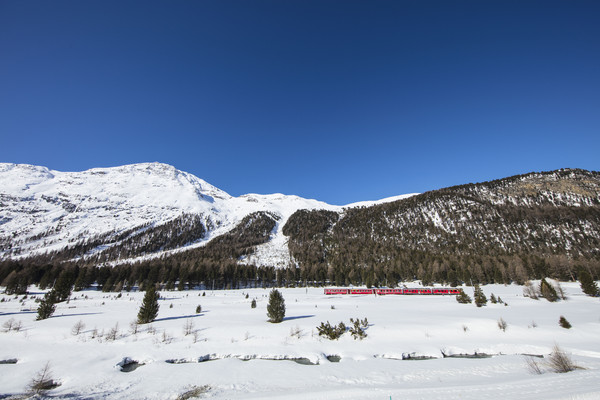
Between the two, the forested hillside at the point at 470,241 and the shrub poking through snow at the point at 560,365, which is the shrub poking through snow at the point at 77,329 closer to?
the shrub poking through snow at the point at 560,365

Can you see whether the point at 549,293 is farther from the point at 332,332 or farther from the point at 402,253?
the point at 402,253

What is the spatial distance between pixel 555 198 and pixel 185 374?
267458 mm

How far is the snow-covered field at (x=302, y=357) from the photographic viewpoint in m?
10.8

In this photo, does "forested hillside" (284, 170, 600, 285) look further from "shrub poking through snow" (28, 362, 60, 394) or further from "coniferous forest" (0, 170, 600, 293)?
"shrub poking through snow" (28, 362, 60, 394)

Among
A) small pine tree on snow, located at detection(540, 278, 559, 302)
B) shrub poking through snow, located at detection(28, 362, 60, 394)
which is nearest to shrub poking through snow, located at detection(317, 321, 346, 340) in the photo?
shrub poking through snow, located at detection(28, 362, 60, 394)

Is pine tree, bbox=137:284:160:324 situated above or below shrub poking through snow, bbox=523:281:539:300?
below

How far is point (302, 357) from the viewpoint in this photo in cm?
1700

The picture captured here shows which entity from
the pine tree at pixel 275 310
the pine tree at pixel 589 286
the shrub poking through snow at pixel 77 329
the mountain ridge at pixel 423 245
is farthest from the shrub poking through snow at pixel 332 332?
the mountain ridge at pixel 423 245

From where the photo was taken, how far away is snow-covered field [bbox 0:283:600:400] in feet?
35.4

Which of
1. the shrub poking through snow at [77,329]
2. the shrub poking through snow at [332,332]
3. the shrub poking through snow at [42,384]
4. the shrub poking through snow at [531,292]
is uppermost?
the shrub poking through snow at [531,292]

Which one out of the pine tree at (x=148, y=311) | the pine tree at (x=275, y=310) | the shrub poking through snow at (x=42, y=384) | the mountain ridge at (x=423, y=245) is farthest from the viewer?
the mountain ridge at (x=423, y=245)

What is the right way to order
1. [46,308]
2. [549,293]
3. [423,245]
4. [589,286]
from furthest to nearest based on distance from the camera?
[423,245] → [589,286] → [549,293] → [46,308]

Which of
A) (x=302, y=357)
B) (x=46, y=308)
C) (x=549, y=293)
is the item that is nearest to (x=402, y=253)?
(x=549, y=293)

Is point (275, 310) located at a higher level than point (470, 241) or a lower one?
lower
